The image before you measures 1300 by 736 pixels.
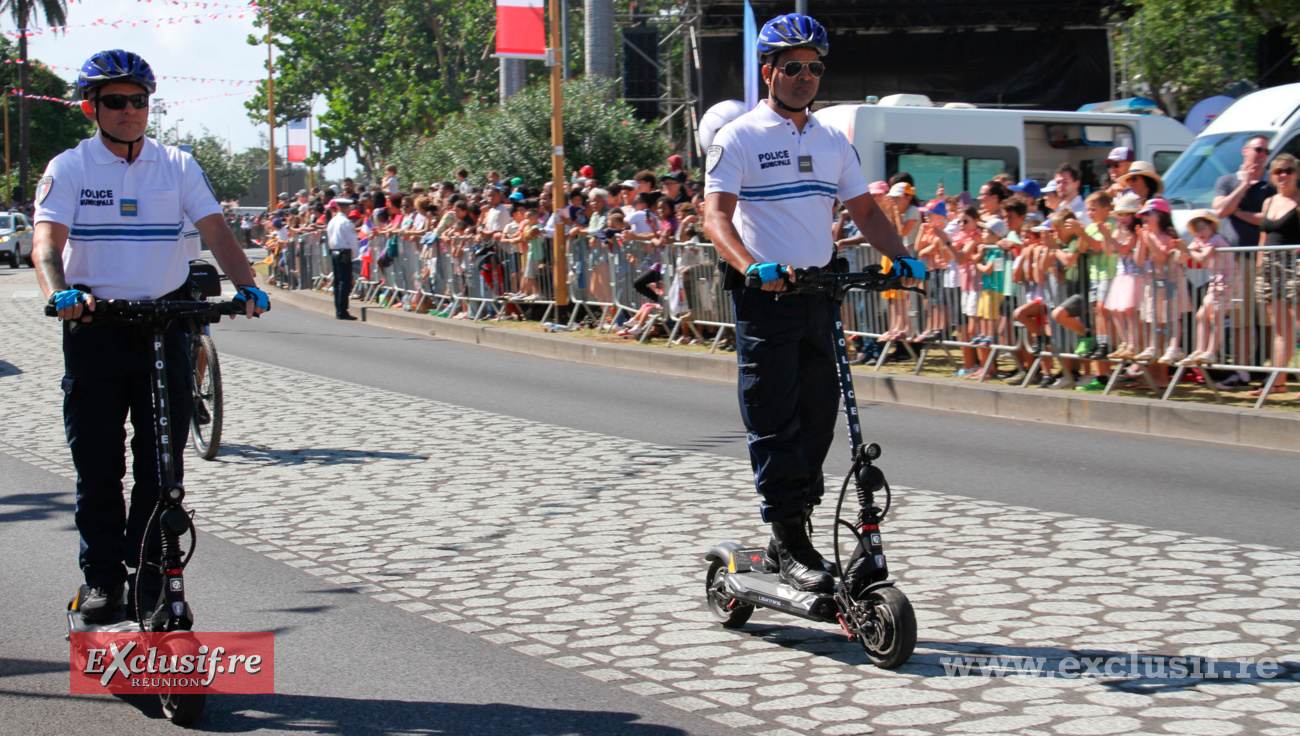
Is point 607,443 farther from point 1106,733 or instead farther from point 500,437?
point 1106,733

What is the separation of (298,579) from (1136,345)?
23.4ft

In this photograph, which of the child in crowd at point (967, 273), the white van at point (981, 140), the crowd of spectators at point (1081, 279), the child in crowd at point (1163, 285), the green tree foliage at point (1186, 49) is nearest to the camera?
the crowd of spectators at point (1081, 279)

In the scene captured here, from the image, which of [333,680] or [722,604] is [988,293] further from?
[333,680]

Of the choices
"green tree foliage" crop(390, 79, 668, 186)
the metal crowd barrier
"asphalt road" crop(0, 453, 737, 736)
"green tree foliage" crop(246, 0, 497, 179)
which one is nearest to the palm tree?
"green tree foliage" crop(246, 0, 497, 179)

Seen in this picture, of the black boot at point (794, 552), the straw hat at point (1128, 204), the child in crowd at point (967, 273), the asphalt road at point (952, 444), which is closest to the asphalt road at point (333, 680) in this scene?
the black boot at point (794, 552)

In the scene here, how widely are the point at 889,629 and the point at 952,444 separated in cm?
538

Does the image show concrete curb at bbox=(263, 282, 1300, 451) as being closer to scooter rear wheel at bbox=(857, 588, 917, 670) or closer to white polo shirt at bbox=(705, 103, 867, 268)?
white polo shirt at bbox=(705, 103, 867, 268)

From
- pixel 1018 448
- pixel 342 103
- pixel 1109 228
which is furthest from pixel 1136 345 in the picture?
pixel 342 103

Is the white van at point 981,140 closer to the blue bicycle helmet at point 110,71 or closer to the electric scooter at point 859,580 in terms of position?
the electric scooter at point 859,580

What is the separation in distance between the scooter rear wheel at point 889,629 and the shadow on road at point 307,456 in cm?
504

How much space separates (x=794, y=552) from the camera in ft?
15.7

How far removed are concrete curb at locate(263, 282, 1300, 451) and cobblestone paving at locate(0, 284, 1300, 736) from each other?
317 cm

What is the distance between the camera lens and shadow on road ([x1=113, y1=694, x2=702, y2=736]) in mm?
3994

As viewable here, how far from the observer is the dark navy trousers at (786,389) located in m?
4.69
